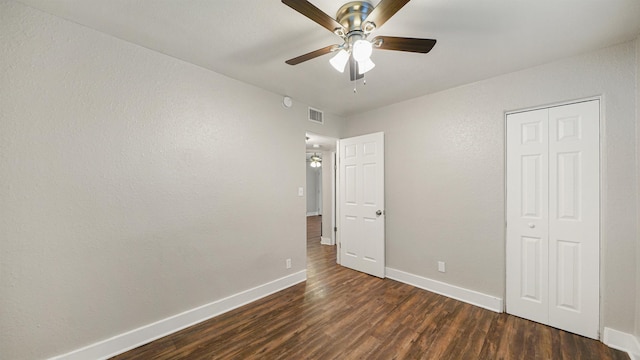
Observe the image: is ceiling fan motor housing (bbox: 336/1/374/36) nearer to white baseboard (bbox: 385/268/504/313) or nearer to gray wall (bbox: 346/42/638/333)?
gray wall (bbox: 346/42/638/333)

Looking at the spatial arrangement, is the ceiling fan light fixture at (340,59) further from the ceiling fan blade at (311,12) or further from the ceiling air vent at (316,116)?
the ceiling air vent at (316,116)

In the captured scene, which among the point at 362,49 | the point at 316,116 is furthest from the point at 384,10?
the point at 316,116

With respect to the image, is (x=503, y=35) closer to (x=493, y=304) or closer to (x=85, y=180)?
(x=493, y=304)

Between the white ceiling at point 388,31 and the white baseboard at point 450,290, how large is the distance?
2.55 m

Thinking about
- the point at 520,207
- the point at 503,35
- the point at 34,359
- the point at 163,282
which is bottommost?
the point at 34,359

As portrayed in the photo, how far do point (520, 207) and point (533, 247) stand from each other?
428mm

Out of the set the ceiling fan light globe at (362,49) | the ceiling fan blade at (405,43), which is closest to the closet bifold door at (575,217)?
the ceiling fan blade at (405,43)

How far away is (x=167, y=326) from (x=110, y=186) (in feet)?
4.56

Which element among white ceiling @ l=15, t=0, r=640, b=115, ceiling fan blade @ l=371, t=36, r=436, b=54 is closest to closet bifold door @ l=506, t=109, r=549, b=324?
white ceiling @ l=15, t=0, r=640, b=115

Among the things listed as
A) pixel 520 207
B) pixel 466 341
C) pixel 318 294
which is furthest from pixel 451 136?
pixel 318 294

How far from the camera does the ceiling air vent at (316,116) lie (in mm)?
3611

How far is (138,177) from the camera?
2.07m

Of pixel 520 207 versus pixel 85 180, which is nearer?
pixel 85 180

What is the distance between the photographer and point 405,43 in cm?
158
